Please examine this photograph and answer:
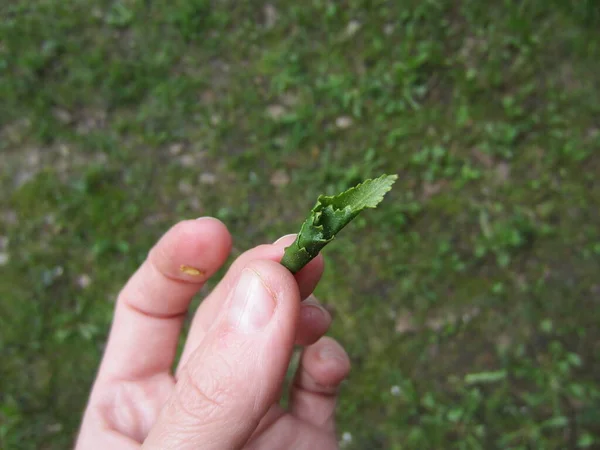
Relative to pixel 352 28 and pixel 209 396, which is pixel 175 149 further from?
pixel 209 396

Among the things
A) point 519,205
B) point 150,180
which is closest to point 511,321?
point 519,205

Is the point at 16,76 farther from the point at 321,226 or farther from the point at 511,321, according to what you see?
the point at 511,321

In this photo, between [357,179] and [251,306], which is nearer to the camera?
[251,306]

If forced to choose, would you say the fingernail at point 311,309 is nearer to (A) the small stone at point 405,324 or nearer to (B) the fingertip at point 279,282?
(B) the fingertip at point 279,282

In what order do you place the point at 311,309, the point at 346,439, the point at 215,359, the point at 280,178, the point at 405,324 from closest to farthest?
the point at 215,359 < the point at 311,309 < the point at 346,439 < the point at 405,324 < the point at 280,178

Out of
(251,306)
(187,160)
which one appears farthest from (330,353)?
(187,160)

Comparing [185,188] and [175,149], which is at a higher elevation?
[175,149]

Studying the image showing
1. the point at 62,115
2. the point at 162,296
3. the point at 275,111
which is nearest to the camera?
the point at 162,296

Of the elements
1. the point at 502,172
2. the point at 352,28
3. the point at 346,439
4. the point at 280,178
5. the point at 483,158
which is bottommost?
the point at 346,439
